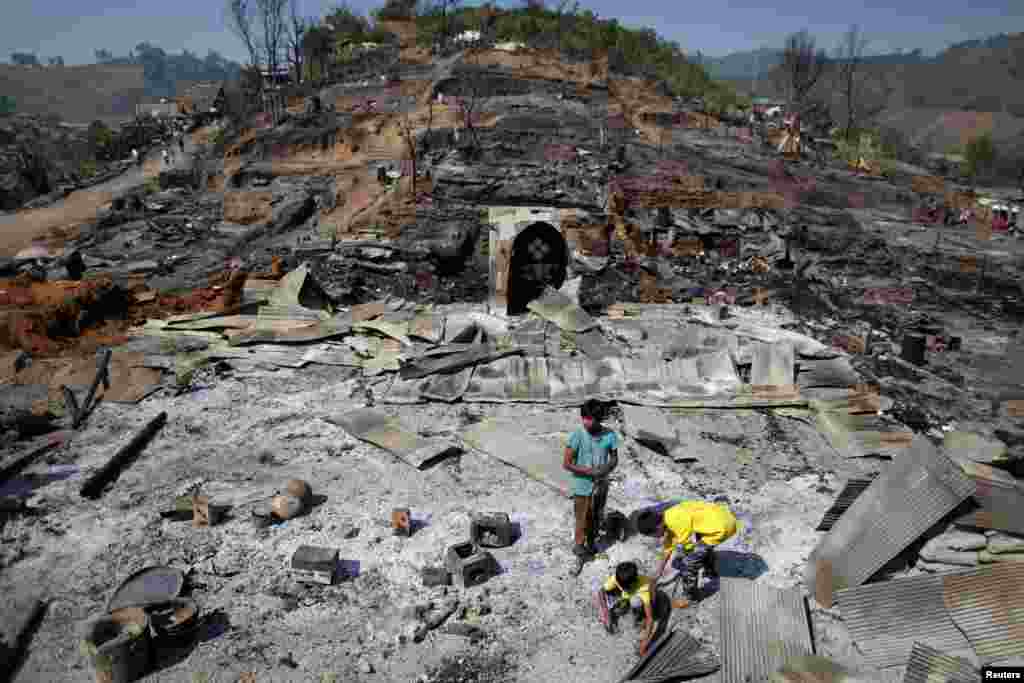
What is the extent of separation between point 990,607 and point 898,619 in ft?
1.94

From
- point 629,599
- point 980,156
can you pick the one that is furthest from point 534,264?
point 980,156

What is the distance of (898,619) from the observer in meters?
4.67

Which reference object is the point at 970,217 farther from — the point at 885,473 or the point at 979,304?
the point at 885,473

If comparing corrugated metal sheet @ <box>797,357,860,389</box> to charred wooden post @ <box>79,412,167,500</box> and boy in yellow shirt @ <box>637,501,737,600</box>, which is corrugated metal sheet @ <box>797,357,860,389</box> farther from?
charred wooden post @ <box>79,412,167,500</box>

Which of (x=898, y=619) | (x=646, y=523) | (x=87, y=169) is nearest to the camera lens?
(x=898, y=619)

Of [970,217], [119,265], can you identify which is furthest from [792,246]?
[119,265]

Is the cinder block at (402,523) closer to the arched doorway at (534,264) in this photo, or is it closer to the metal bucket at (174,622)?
the metal bucket at (174,622)

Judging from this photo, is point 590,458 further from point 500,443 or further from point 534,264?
point 534,264

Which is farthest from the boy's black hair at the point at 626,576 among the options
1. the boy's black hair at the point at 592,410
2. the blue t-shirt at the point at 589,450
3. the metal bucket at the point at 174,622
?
the metal bucket at the point at 174,622

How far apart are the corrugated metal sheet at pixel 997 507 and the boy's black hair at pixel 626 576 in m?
2.47

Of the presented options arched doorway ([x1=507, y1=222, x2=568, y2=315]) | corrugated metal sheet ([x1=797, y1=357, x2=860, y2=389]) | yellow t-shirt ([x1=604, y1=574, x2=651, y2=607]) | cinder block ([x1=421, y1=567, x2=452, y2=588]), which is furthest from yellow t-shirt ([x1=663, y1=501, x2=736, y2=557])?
arched doorway ([x1=507, y1=222, x2=568, y2=315])

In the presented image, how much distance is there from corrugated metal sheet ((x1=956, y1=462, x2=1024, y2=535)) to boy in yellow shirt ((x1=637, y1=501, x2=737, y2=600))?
1.78 metres

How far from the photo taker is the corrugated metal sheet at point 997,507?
471cm

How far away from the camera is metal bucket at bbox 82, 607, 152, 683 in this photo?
4.32 metres
